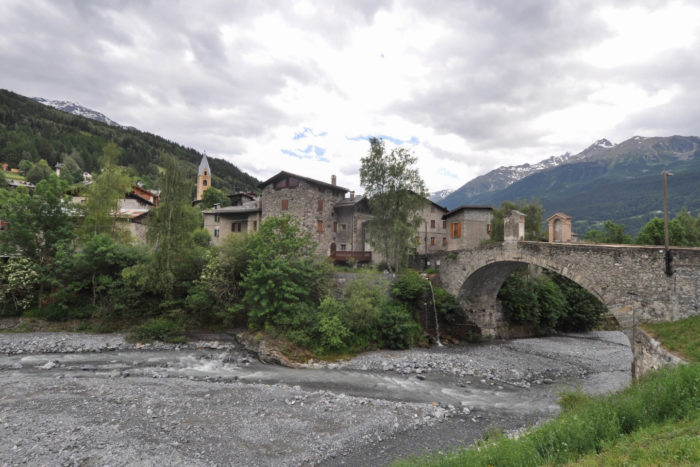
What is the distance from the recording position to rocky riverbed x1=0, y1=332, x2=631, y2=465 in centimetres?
1010

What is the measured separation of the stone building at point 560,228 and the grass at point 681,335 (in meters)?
7.64

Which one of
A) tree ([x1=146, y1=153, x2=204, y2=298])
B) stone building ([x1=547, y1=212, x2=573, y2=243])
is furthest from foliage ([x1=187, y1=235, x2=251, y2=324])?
stone building ([x1=547, y1=212, x2=573, y2=243])

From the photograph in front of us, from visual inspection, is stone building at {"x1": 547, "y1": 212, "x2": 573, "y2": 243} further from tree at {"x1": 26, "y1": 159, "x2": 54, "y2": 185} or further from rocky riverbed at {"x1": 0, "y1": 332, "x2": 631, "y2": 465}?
tree at {"x1": 26, "y1": 159, "x2": 54, "y2": 185}

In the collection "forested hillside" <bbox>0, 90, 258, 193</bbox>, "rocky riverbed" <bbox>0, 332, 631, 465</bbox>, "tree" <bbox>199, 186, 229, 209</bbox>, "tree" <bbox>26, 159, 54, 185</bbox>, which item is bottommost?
"rocky riverbed" <bbox>0, 332, 631, 465</bbox>

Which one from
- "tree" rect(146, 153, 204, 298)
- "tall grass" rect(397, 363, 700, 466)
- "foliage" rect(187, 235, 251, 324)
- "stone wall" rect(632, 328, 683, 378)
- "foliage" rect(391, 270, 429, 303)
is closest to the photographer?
"tall grass" rect(397, 363, 700, 466)

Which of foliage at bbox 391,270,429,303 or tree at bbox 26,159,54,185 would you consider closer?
foliage at bbox 391,270,429,303

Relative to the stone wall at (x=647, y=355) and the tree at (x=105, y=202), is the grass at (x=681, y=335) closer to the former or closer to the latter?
the stone wall at (x=647, y=355)

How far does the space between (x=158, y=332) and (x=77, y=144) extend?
12804 cm

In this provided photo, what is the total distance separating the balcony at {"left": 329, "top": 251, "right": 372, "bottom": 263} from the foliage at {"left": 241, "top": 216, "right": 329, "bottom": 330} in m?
10.3

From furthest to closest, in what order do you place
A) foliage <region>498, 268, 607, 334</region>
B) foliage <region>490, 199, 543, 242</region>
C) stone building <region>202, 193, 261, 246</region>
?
1. stone building <region>202, 193, 261, 246</region>
2. foliage <region>490, 199, 543, 242</region>
3. foliage <region>498, 268, 607, 334</region>

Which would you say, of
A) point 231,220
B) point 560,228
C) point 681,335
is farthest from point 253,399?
point 231,220

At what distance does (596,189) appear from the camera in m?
194

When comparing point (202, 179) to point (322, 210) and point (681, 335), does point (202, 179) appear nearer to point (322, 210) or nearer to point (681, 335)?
point (322, 210)

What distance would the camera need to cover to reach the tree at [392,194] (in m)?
27.5
